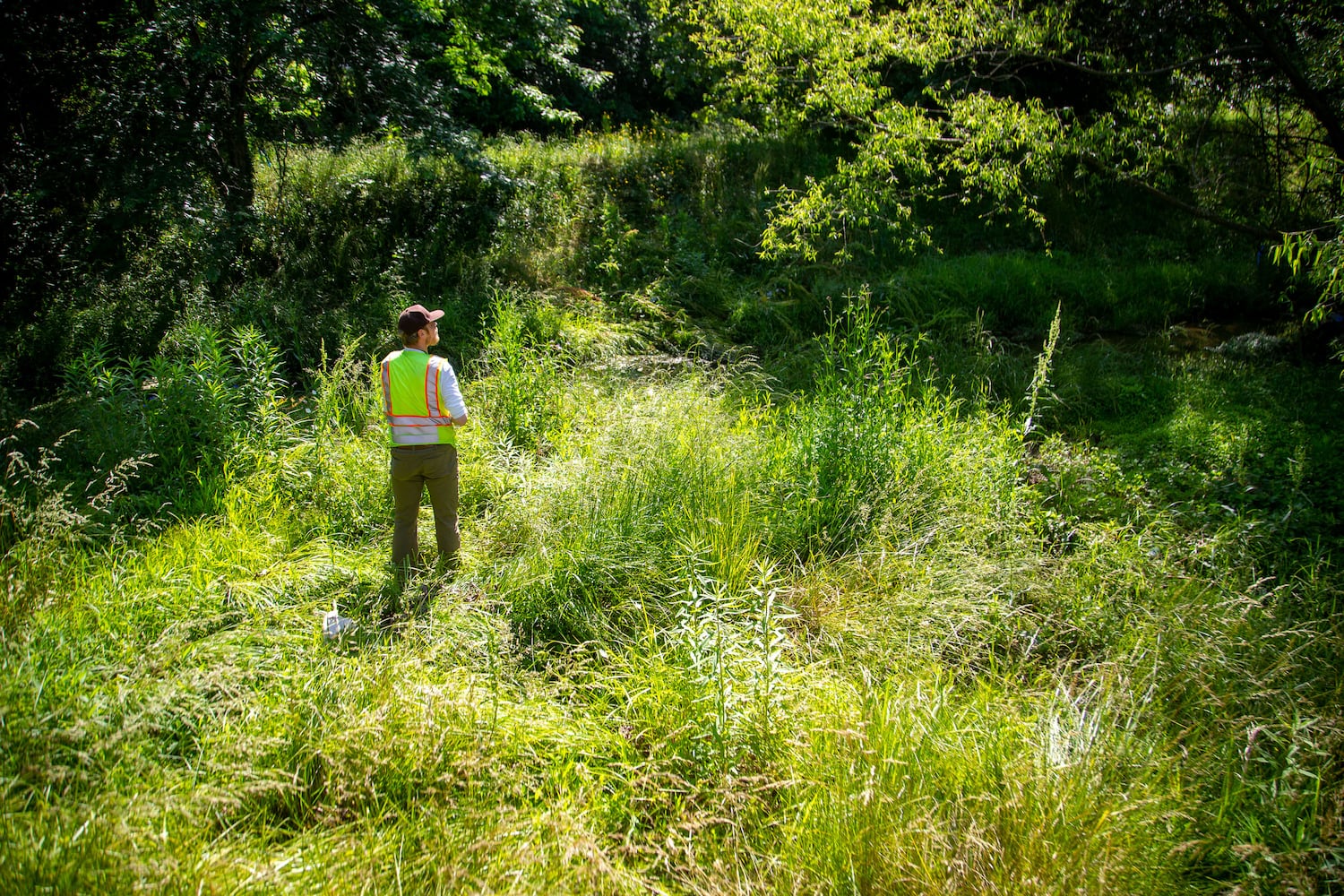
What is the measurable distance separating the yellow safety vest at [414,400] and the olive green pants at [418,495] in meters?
0.08

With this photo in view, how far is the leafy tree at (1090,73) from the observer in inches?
312

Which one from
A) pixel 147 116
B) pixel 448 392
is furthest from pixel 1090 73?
pixel 147 116

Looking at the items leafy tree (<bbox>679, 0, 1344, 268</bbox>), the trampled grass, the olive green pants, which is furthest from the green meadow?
leafy tree (<bbox>679, 0, 1344, 268</bbox>)

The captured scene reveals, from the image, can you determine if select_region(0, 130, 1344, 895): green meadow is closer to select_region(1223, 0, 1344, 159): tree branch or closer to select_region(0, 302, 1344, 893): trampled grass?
select_region(0, 302, 1344, 893): trampled grass

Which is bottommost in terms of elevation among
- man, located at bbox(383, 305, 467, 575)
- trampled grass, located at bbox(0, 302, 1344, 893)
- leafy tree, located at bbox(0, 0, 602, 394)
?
trampled grass, located at bbox(0, 302, 1344, 893)

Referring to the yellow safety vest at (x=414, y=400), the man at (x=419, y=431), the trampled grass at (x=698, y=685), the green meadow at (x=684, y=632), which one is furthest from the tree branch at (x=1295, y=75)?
the yellow safety vest at (x=414, y=400)

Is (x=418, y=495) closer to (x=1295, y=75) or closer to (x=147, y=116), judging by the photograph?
(x=147, y=116)

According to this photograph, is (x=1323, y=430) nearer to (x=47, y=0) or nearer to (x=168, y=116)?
(x=168, y=116)

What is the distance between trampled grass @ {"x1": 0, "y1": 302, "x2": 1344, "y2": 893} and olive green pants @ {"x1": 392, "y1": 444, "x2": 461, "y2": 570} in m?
0.19

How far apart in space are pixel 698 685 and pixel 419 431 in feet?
7.40

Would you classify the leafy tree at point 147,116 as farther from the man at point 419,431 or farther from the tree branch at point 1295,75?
the tree branch at point 1295,75

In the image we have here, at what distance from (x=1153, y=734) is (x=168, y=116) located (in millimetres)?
10614

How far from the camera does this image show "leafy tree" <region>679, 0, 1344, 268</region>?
7.91 meters

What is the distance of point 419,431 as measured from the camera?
14.3 feet
